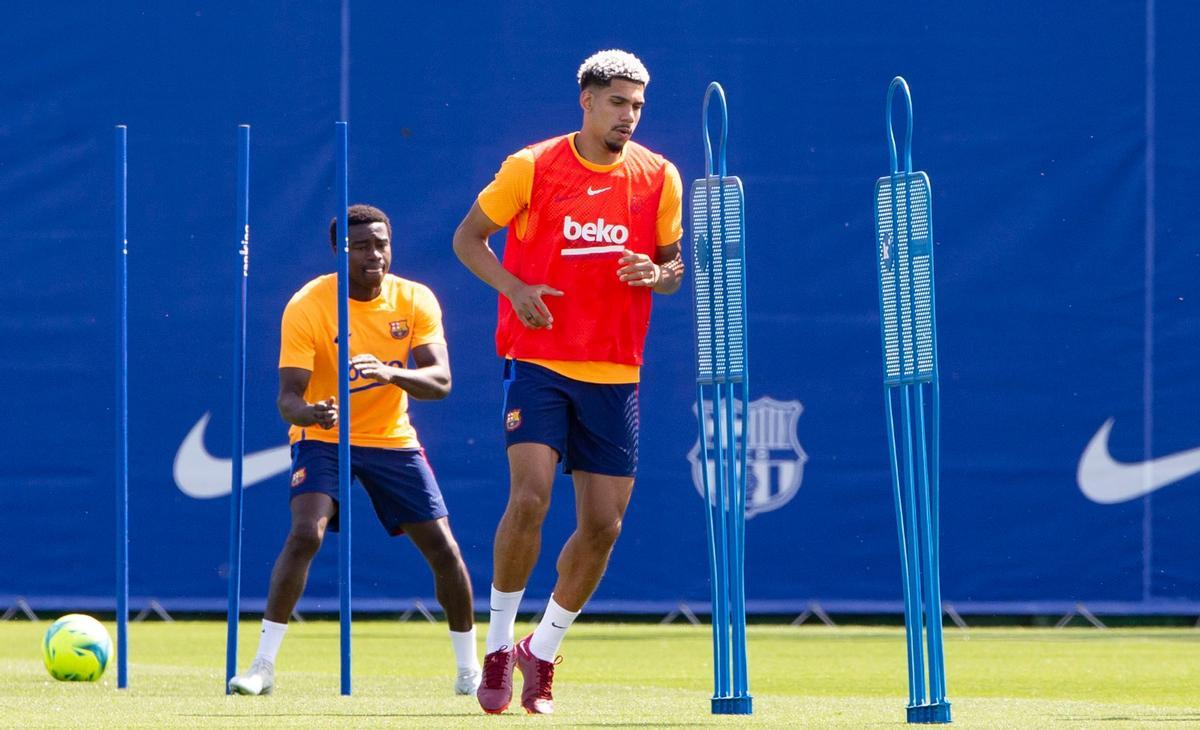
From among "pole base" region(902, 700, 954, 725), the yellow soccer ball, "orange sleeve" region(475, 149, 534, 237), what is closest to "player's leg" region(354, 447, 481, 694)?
the yellow soccer ball

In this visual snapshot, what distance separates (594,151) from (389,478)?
68.0 inches

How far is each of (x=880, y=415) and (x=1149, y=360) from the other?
4.80ft

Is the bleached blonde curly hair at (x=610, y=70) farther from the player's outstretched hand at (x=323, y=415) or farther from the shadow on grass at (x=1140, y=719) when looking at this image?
the shadow on grass at (x=1140, y=719)

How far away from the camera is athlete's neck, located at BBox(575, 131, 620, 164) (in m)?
5.68

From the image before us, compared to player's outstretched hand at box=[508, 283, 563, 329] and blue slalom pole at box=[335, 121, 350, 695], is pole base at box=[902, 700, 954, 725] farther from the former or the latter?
blue slalom pole at box=[335, 121, 350, 695]

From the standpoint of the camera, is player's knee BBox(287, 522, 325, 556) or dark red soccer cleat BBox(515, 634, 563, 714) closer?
dark red soccer cleat BBox(515, 634, 563, 714)

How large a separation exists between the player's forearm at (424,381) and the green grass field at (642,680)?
1039mm

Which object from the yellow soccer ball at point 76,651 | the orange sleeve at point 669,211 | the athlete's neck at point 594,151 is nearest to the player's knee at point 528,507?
the orange sleeve at point 669,211

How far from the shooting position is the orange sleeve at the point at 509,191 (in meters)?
5.64

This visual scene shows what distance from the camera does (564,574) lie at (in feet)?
19.0

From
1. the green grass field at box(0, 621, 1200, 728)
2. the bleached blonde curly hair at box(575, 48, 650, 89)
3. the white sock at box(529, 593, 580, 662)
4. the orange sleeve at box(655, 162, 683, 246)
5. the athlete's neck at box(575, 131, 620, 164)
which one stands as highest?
the bleached blonde curly hair at box(575, 48, 650, 89)

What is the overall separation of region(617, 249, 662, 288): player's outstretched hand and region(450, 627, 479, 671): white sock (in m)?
1.80

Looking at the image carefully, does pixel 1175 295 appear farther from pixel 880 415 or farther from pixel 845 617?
pixel 845 617

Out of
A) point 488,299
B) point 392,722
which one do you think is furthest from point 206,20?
point 392,722
